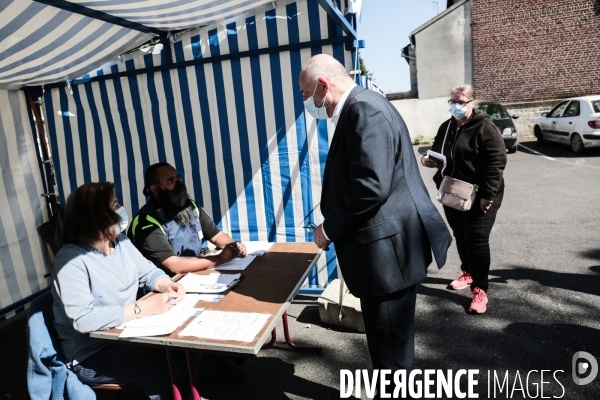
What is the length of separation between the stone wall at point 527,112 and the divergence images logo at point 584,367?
47.0 feet

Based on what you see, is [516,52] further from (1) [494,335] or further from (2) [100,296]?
(2) [100,296]

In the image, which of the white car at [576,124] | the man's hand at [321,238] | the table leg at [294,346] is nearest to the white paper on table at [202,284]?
the man's hand at [321,238]

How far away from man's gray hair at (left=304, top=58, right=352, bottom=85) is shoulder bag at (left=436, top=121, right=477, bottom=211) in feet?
5.89

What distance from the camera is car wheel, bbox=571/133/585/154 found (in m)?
10.8

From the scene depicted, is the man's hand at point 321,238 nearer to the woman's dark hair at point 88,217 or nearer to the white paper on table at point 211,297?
the white paper on table at point 211,297

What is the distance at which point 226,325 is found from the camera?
6.44ft

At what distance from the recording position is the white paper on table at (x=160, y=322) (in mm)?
1957

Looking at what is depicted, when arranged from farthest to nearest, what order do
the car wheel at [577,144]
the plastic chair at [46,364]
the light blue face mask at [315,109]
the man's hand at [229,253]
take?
the car wheel at [577,144]
the man's hand at [229,253]
the light blue face mask at [315,109]
the plastic chair at [46,364]

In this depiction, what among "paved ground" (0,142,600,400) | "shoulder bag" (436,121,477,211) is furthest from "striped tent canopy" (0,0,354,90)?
"paved ground" (0,142,600,400)

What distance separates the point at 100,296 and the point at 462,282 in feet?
10.9

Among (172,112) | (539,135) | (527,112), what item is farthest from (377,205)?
(527,112)

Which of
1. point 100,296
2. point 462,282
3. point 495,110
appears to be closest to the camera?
point 100,296

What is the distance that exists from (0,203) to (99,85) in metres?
1.58

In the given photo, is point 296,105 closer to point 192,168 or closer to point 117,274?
point 192,168
